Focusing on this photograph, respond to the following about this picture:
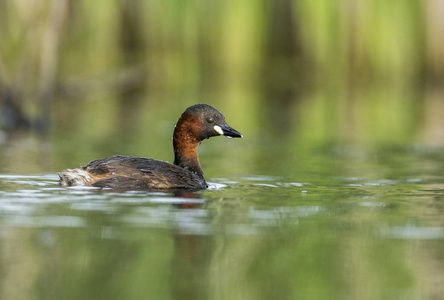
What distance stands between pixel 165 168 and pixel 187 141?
35.4 inches

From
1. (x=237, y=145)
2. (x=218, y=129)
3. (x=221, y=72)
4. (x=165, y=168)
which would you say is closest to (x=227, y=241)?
(x=165, y=168)

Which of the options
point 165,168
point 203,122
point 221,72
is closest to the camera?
point 165,168

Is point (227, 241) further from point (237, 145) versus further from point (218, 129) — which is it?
point (237, 145)

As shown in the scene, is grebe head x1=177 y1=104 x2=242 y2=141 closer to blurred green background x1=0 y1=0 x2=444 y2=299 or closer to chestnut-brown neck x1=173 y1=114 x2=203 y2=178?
chestnut-brown neck x1=173 y1=114 x2=203 y2=178

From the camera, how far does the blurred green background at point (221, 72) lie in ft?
45.1

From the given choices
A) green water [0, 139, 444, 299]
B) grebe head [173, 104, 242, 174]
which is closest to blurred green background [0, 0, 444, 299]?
green water [0, 139, 444, 299]

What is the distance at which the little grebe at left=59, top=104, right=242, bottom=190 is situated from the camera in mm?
8102

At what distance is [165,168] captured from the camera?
8477 millimetres

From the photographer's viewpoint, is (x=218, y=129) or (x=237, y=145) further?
(x=237, y=145)

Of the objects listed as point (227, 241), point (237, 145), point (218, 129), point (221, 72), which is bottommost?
point (227, 241)

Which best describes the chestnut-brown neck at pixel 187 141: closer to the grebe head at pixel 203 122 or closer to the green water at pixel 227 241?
the grebe head at pixel 203 122

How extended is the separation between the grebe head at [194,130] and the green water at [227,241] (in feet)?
1.59

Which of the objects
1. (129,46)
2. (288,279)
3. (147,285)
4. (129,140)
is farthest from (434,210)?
(129,46)

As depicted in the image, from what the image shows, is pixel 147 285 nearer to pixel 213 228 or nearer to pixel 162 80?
pixel 213 228
